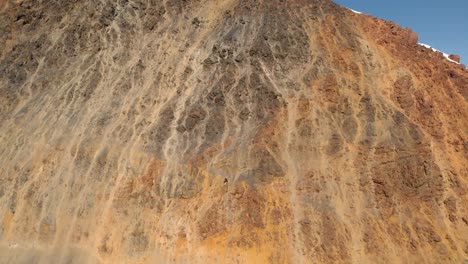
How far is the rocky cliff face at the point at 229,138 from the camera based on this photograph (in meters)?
22.5

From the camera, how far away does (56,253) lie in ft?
75.6

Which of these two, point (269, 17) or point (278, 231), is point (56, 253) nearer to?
point (278, 231)

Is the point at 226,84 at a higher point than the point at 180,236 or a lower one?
higher

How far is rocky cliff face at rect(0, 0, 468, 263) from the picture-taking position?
22.5 metres

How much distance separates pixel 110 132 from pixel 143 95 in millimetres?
2779

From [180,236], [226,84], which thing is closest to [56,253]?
[180,236]

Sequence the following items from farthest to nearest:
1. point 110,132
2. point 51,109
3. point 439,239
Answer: point 51,109 → point 110,132 → point 439,239

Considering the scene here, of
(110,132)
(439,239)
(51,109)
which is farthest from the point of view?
(51,109)

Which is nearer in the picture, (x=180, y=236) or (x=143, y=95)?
(x=180, y=236)

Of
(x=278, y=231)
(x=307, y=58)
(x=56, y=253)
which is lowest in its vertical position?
(x=56, y=253)

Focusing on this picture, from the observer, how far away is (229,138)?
25359mm

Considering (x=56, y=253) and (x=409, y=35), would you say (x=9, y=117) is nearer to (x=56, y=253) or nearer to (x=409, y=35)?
(x=56, y=253)

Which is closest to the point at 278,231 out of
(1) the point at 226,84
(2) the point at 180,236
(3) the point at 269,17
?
(2) the point at 180,236

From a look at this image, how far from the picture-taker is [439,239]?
21.9 meters
